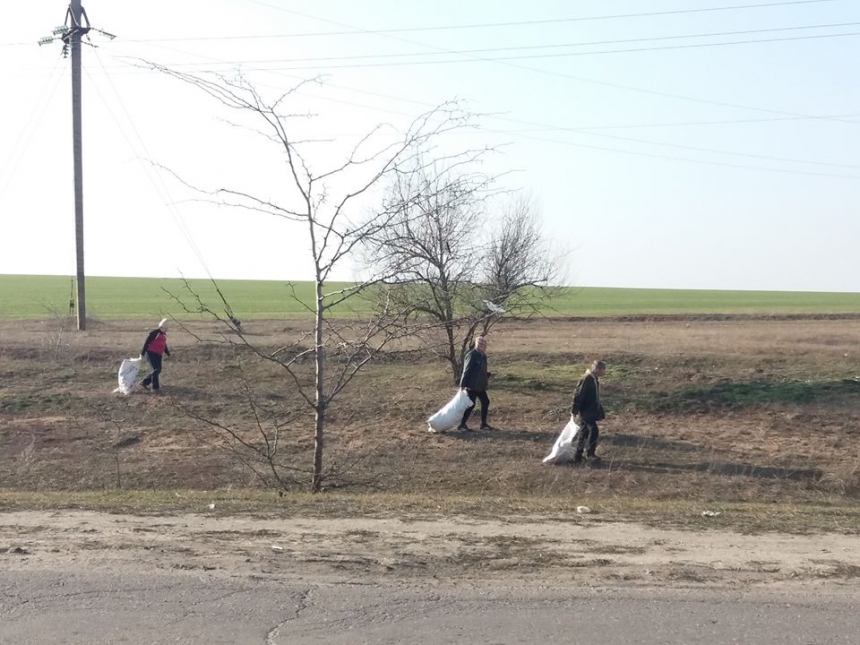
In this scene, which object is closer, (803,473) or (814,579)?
(814,579)

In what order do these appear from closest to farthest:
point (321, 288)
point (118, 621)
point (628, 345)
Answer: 1. point (118, 621)
2. point (321, 288)
3. point (628, 345)

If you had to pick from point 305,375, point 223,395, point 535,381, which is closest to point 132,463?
point 223,395

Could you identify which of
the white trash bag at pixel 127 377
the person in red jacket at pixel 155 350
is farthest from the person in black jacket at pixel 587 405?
the white trash bag at pixel 127 377

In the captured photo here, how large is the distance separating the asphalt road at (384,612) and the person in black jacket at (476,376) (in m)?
9.46

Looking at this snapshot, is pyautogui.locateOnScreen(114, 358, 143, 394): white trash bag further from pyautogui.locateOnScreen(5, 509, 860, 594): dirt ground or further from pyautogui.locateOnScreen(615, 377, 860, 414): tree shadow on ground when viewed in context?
pyautogui.locateOnScreen(5, 509, 860, 594): dirt ground

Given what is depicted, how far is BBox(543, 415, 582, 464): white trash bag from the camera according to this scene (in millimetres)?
13828

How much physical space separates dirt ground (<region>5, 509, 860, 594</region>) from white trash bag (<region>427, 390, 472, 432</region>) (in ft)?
23.9

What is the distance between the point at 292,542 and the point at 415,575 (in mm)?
1291

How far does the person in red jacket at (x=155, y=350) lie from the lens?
19.7 m

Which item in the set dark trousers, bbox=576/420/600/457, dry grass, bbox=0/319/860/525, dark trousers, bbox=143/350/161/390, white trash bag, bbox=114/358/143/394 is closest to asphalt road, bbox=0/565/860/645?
dry grass, bbox=0/319/860/525

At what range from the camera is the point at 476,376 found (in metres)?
15.4

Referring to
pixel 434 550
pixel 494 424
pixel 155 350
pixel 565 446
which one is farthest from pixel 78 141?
pixel 434 550

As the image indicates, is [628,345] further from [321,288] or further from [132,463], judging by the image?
[321,288]

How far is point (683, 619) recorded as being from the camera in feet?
17.1
